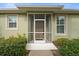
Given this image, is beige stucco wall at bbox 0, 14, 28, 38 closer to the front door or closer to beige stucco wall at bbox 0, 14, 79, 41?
beige stucco wall at bbox 0, 14, 79, 41

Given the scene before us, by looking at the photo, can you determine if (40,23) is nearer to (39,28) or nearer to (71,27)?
(39,28)

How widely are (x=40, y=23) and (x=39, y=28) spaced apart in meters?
0.32

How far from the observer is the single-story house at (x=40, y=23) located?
1329cm

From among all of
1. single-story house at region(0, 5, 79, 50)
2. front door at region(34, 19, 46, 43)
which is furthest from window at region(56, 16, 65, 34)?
front door at region(34, 19, 46, 43)

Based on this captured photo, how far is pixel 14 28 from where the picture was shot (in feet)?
44.9

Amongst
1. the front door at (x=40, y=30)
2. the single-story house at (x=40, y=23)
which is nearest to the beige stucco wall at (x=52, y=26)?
the single-story house at (x=40, y=23)

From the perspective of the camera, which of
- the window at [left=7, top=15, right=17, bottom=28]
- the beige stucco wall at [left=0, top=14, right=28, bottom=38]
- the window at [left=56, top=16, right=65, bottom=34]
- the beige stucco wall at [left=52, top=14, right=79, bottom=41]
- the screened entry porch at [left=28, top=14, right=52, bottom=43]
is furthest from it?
the window at [left=56, top=16, right=65, bottom=34]

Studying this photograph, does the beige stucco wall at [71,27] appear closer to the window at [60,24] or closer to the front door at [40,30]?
the window at [60,24]

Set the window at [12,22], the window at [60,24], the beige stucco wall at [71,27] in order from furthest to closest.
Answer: the window at [60,24] < the window at [12,22] < the beige stucco wall at [71,27]

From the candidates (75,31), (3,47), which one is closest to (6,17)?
(75,31)

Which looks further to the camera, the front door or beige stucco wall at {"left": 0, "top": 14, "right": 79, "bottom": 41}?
beige stucco wall at {"left": 0, "top": 14, "right": 79, "bottom": 41}

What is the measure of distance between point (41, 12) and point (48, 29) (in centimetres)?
130

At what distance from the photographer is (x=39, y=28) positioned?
1362 centimetres

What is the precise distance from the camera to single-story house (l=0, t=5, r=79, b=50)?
43.6 ft
